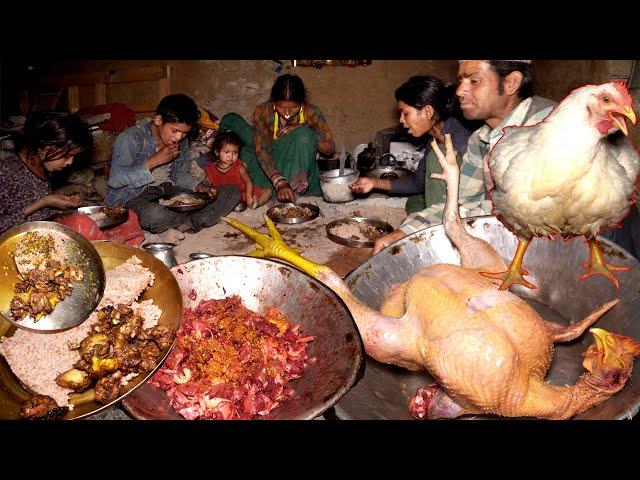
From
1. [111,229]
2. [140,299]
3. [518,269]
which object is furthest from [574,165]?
[111,229]

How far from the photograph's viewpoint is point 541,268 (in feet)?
7.27

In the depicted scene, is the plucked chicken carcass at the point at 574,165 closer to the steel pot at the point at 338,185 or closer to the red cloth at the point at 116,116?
the steel pot at the point at 338,185

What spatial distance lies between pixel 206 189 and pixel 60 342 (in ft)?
12.4

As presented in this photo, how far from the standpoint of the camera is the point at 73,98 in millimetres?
7742

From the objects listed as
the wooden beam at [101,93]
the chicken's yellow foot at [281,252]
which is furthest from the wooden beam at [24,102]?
the chicken's yellow foot at [281,252]

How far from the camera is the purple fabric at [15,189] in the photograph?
11.2 ft

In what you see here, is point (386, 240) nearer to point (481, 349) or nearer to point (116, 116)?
point (481, 349)

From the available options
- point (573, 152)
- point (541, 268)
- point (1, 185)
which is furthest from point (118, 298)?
point (1, 185)

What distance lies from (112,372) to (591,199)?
172cm

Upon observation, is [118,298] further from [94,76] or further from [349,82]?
[94,76]

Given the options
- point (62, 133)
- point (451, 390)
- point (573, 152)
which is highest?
point (573, 152)

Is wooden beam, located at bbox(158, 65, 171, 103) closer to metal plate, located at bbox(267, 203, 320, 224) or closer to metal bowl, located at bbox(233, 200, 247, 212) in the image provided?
metal bowl, located at bbox(233, 200, 247, 212)

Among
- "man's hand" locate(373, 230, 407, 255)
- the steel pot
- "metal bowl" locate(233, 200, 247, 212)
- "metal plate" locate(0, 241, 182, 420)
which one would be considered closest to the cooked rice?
"metal plate" locate(0, 241, 182, 420)

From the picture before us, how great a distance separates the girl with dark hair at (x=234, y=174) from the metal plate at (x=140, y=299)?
3729 mm
